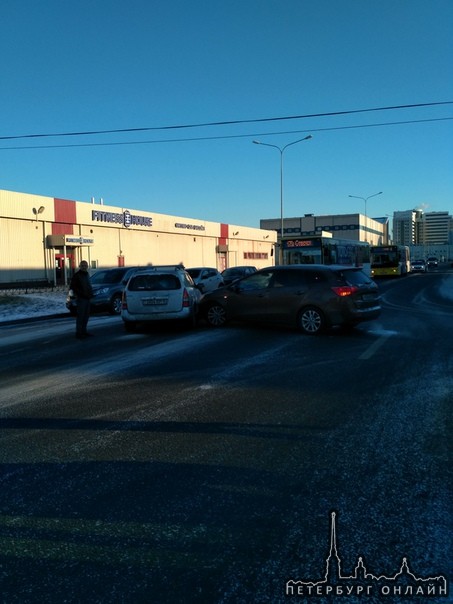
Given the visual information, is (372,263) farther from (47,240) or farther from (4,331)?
(4,331)

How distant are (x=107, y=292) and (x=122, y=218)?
24.6m

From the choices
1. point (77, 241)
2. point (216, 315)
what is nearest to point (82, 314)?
point (216, 315)

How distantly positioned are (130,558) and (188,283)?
11.2 meters

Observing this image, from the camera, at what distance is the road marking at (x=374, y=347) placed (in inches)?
357

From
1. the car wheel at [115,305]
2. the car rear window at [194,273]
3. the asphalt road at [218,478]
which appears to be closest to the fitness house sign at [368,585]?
the asphalt road at [218,478]

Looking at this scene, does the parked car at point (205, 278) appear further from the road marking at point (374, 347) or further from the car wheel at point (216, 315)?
the road marking at point (374, 347)

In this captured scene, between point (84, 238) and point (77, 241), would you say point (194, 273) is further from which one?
point (84, 238)

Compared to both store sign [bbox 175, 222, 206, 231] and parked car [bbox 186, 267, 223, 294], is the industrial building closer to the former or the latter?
store sign [bbox 175, 222, 206, 231]

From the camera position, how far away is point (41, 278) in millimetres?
35125

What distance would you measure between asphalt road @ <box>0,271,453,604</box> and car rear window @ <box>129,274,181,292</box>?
5034 millimetres

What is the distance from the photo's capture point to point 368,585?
2.71m

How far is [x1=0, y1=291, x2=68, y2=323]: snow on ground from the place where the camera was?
19.7 metres

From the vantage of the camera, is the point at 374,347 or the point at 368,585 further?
the point at 374,347

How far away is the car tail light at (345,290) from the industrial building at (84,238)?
86.0 ft
